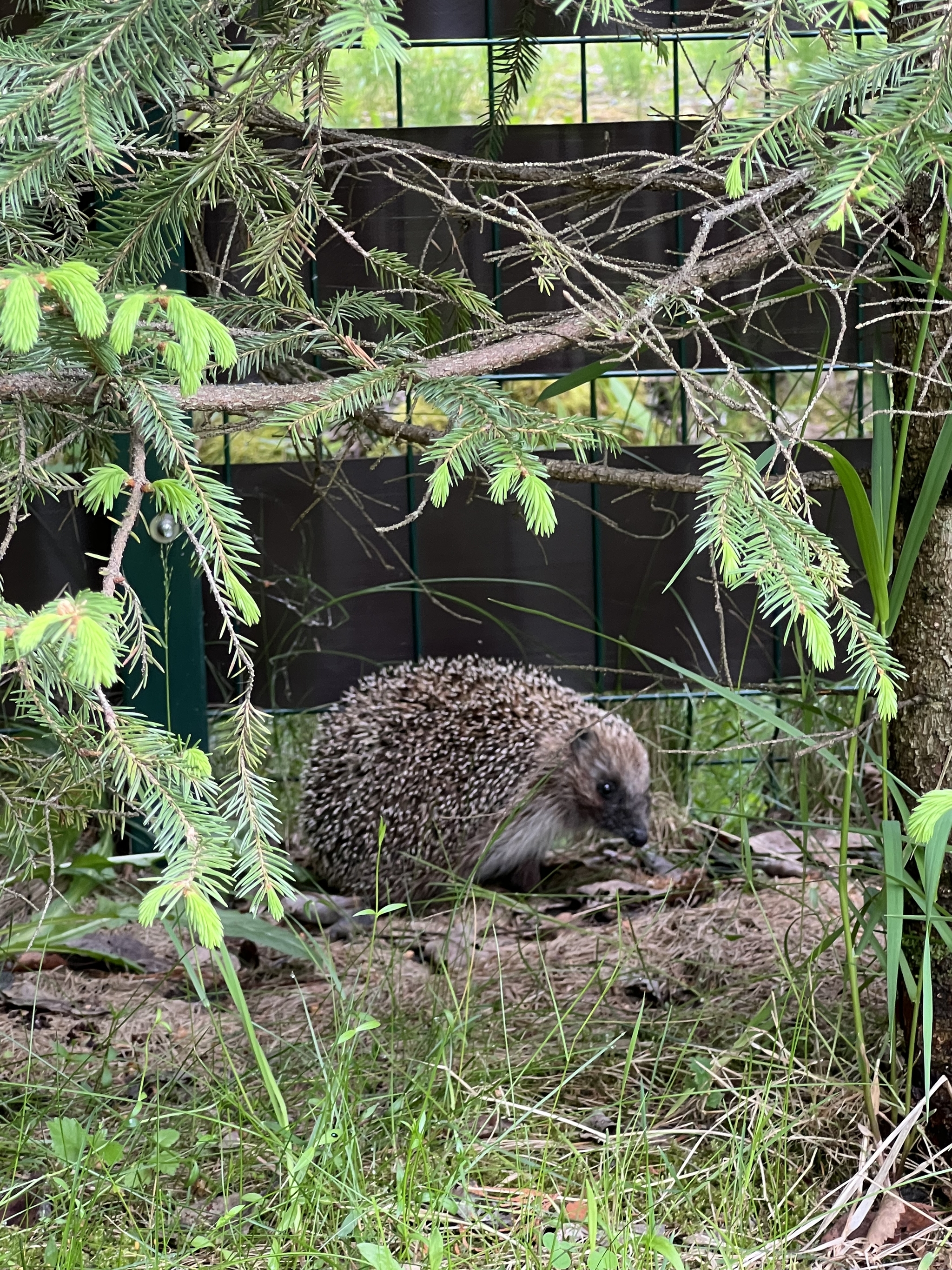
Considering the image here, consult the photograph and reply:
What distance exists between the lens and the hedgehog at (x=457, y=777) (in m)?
3.86

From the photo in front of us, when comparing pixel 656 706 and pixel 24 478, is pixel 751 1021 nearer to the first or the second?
pixel 24 478

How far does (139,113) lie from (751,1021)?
177 centimetres

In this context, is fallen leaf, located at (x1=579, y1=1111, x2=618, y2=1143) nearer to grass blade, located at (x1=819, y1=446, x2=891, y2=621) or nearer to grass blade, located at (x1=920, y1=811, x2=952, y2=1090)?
grass blade, located at (x1=920, y1=811, x2=952, y2=1090)

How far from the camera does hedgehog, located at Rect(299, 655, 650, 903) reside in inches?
Answer: 152

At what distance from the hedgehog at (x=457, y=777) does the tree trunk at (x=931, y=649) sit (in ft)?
6.05

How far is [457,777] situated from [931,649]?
6.84ft

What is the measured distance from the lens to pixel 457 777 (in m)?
3.92

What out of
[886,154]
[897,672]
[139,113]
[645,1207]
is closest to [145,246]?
[139,113]

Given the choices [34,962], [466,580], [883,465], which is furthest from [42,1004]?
[883,465]

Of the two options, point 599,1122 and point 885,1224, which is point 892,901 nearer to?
point 885,1224

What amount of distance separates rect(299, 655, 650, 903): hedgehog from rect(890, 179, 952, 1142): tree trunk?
6.05 ft

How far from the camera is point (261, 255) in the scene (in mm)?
1789

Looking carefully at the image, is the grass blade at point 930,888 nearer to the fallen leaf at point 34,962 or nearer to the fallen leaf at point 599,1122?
the fallen leaf at point 599,1122

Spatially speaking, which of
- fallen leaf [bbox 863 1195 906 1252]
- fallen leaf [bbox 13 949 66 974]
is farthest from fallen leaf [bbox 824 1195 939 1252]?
fallen leaf [bbox 13 949 66 974]
